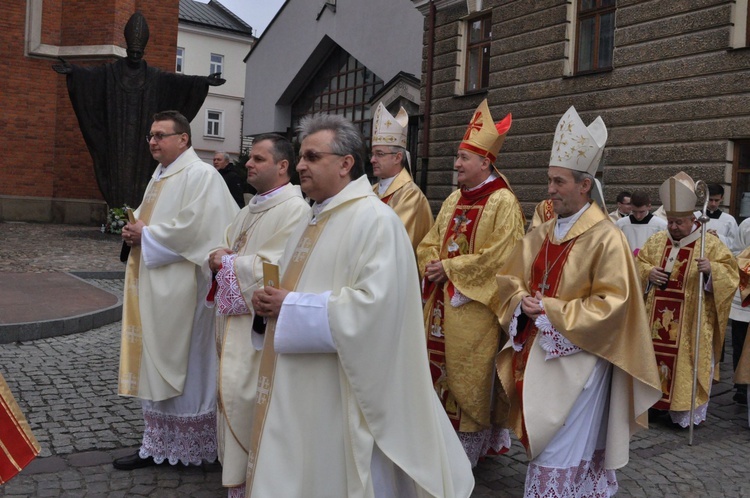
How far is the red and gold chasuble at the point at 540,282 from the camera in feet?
13.1

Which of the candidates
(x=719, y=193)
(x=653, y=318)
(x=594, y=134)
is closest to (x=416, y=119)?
(x=719, y=193)

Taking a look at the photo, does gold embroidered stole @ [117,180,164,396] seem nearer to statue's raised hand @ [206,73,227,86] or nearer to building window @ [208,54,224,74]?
statue's raised hand @ [206,73,227,86]

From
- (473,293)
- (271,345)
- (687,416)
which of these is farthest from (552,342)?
(687,416)

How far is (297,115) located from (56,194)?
1584 cm

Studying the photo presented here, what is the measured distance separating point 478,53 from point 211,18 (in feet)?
114

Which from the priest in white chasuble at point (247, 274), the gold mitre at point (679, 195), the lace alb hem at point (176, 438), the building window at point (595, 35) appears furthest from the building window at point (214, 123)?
the priest in white chasuble at point (247, 274)

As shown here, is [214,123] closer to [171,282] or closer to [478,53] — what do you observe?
[478,53]

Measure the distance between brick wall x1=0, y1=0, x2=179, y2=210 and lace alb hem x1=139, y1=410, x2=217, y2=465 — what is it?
1474cm

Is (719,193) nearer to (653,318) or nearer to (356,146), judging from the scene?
(653,318)

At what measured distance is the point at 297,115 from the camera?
1291 inches

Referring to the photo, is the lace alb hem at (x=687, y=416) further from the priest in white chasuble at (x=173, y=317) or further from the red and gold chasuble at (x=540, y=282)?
the priest in white chasuble at (x=173, y=317)

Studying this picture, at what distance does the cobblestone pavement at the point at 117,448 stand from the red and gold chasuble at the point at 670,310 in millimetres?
509

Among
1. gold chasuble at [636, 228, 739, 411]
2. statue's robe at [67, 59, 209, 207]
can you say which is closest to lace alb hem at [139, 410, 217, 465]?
gold chasuble at [636, 228, 739, 411]

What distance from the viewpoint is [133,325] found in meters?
4.46
